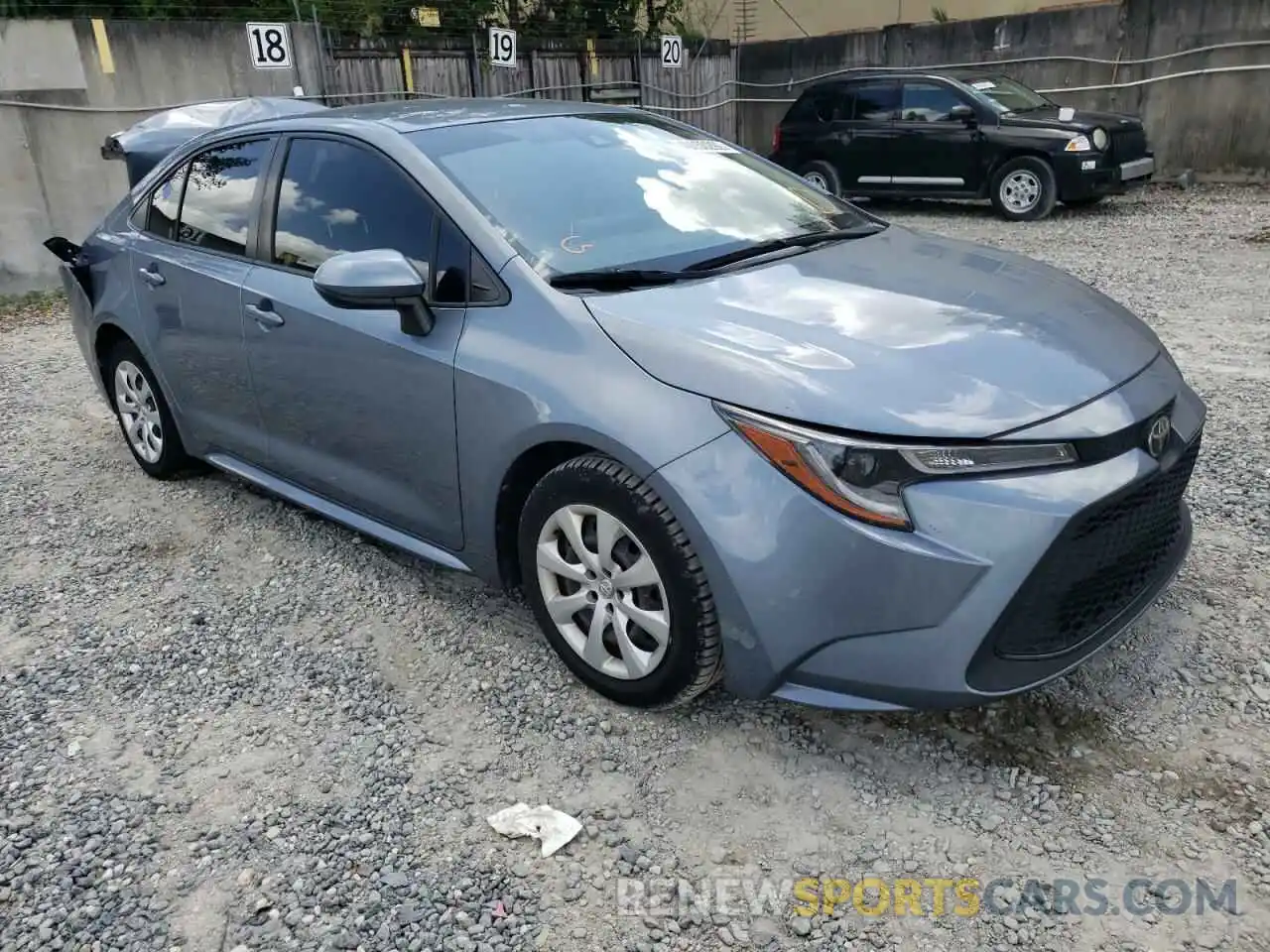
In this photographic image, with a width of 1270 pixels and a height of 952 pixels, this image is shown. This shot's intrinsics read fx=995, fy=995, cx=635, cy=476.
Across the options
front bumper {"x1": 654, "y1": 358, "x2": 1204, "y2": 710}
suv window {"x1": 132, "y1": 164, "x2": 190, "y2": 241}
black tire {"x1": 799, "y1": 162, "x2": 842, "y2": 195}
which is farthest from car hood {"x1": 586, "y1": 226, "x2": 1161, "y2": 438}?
black tire {"x1": 799, "y1": 162, "x2": 842, "y2": 195}

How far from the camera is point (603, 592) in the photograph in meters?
2.68

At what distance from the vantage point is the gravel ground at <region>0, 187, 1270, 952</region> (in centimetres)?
218

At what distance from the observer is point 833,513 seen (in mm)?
2217

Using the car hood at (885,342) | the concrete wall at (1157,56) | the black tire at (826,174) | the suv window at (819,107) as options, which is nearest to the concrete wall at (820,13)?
the concrete wall at (1157,56)

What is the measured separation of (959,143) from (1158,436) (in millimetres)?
9371

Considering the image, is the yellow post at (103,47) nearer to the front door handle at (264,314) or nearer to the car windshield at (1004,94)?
the front door handle at (264,314)

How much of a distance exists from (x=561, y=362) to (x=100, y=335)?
307 cm

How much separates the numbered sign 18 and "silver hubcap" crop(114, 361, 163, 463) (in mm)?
7880

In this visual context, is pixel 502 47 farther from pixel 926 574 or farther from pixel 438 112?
pixel 926 574

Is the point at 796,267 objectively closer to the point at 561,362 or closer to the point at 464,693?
the point at 561,362

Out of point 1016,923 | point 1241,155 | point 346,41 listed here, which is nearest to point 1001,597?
point 1016,923

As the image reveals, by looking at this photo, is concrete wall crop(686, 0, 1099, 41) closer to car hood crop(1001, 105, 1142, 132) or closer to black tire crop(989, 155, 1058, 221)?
car hood crop(1001, 105, 1142, 132)

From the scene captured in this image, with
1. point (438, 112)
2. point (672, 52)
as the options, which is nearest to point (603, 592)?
point (438, 112)

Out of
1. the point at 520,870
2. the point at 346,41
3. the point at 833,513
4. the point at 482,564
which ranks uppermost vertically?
the point at 346,41
